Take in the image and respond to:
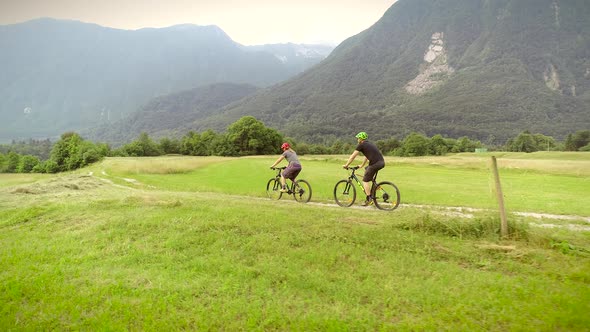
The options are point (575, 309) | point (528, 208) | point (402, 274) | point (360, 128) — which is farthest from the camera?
point (360, 128)

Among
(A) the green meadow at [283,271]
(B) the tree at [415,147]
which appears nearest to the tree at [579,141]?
(B) the tree at [415,147]

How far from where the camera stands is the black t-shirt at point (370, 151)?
13.8 m

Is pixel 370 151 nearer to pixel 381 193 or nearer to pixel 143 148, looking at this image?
pixel 381 193

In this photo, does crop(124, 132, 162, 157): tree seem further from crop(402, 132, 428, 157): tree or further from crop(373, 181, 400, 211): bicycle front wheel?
crop(373, 181, 400, 211): bicycle front wheel

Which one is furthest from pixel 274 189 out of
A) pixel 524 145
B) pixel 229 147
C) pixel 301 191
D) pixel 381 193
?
pixel 524 145

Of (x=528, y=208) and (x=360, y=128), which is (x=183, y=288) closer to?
(x=528, y=208)

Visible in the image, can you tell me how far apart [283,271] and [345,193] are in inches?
346

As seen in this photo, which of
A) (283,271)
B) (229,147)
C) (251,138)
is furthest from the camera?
(229,147)

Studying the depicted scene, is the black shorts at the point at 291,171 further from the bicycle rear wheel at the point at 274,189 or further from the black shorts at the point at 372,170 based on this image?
the black shorts at the point at 372,170

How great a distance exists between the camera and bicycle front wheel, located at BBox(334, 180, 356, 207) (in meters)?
15.5

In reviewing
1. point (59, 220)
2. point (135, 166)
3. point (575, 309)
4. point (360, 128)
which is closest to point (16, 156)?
point (135, 166)

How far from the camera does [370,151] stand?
13828mm

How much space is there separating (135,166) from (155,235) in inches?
1439

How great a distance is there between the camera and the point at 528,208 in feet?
50.5
